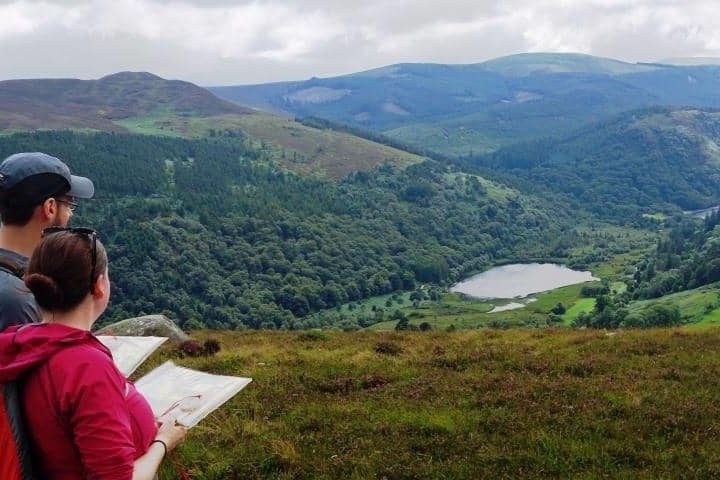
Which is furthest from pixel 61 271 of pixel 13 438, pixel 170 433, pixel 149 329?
pixel 149 329

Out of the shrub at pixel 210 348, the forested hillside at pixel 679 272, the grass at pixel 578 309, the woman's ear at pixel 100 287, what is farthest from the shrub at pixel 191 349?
the forested hillside at pixel 679 272

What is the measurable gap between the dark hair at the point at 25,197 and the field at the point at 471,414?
5156mm

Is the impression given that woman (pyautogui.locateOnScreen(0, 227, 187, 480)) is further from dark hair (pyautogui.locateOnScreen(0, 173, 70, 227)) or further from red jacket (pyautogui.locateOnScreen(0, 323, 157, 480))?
dark hair (pyautogui.locateOnScreen(0, 173, 70, 227))

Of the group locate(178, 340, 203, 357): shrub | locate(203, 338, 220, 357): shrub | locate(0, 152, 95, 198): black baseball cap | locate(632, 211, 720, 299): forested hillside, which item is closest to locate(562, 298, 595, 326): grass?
locate(632, 211, 720, 299): forested hillside

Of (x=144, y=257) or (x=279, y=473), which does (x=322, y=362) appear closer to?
(x=279, y=473)

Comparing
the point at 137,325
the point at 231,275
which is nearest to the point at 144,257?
the point at 231,275

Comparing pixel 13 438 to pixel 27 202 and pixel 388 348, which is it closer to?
pixel 27 202

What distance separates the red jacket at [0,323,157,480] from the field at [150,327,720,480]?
5274 mm

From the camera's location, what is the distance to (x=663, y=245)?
639ft

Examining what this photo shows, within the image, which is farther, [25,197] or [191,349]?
[191,349]

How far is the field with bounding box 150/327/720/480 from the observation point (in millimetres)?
8750

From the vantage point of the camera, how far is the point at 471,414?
1060 cm

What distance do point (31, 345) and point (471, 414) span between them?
326 inches

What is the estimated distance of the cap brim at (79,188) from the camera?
5.67 meters
